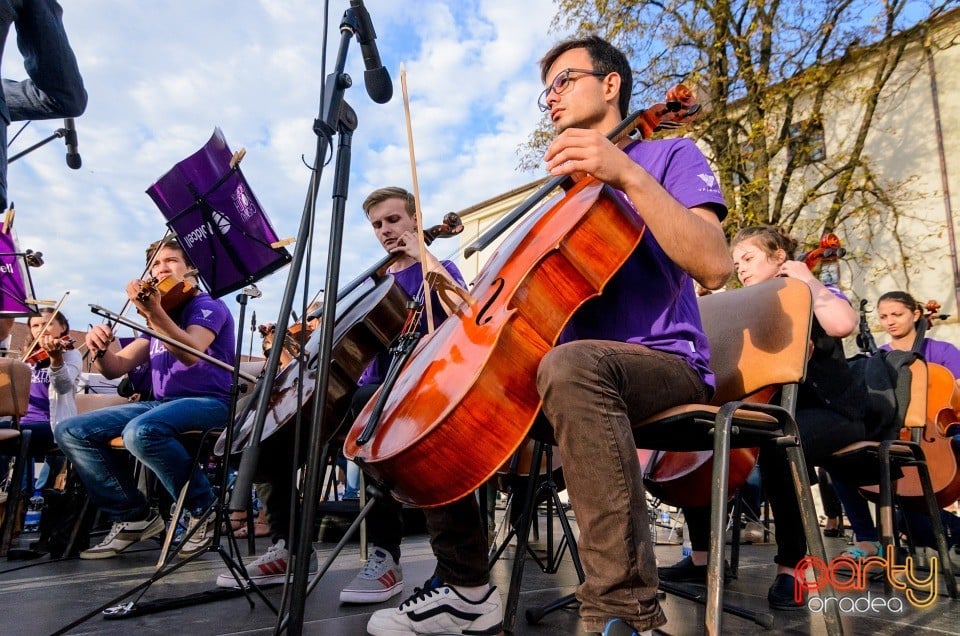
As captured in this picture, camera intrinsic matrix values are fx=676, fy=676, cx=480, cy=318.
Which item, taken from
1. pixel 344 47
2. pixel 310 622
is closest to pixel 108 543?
pixel 310 622

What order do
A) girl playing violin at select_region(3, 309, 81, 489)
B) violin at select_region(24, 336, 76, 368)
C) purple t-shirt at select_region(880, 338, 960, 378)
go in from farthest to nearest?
purple t-shirt at select_region(880, 338, 960, 378) → violin at select_region(24, 336, 76, 368) → girl playing violin at select_region(3, 309, 81, 489)

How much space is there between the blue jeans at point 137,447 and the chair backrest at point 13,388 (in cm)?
35

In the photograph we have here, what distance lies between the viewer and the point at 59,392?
4355mm

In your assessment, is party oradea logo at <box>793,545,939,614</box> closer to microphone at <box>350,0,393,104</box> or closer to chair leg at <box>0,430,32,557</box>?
microphone at <box>350,0,393,104</box>

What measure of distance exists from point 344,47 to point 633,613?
144 cm

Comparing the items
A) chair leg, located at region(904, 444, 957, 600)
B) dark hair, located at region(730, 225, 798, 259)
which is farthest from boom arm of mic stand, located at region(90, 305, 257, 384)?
chair leg, located at region(904, 444, 957, 600)

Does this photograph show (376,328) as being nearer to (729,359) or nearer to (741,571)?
(729,359)

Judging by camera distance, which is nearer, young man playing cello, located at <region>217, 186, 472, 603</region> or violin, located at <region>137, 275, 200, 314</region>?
young man playing cello, located at <region>217, 186, 472, 603</region>

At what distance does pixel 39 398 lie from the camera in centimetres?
485

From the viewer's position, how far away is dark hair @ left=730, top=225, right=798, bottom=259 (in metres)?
3.10

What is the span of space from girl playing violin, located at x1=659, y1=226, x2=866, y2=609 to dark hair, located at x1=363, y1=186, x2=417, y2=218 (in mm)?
1589

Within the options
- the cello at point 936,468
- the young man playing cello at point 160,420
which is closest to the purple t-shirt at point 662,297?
the cello at point 936,468

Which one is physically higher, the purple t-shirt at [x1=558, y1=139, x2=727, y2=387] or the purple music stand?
the purple music stand

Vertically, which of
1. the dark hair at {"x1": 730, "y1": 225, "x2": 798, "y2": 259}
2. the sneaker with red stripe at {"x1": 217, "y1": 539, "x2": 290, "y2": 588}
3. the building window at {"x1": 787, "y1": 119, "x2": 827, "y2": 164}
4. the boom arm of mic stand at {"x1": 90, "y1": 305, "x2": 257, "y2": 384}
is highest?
the building window at {"x1": 787, "y1": 119, "x2": 827, "y2": 164}
